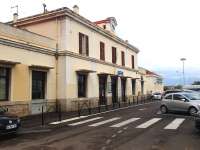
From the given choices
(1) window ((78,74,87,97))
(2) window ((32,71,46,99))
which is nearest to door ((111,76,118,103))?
(1) window ((78,74,87,97))

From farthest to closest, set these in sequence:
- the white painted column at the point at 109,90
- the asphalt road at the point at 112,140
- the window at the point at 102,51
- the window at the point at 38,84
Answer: the white painted column at the point at 109,90, the window at the point at 102,51, the window at the point at 38,84, the asphalt road at the point at 112,140

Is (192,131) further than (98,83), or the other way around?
(98,83)

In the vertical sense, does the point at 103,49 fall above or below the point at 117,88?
above

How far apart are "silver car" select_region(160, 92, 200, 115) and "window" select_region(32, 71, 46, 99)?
934cm

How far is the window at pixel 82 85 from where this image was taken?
30156mm

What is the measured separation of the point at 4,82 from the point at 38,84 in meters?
3.99

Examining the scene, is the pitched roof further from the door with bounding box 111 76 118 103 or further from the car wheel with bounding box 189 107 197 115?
the car wheel with bounding box 189 107 197 115

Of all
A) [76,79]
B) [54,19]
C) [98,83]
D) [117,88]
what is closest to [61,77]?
[76,79]

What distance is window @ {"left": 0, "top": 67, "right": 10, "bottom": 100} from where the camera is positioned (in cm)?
2117

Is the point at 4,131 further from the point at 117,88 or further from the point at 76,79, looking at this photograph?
the point at 117,88

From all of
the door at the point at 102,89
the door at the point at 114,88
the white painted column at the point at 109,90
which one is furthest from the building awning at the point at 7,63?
the door at the point at 114,88

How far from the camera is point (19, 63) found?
71.7 feet

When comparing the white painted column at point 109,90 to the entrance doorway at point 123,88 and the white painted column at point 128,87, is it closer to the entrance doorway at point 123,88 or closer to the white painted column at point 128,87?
the entrance doorway at point 123,88

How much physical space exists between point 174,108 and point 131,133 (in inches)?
397
